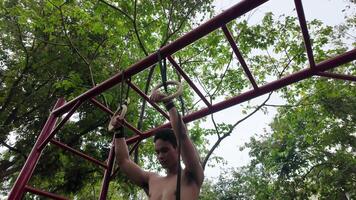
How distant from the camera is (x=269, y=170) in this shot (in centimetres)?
1316

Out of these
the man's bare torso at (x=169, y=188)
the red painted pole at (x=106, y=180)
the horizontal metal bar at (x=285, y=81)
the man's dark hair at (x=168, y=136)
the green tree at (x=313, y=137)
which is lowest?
the man's bare torso at (x=169, y=188)

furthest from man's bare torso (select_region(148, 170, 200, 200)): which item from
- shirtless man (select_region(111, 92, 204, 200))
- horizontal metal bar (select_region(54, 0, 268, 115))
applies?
horizontal metal bar (select_region(54, 0, 268, 115))

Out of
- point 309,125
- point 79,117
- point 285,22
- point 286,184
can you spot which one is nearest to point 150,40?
point 285,22

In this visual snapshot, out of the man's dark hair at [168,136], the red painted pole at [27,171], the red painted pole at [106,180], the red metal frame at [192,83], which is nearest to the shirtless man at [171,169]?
the man's dark hair at [168,136]

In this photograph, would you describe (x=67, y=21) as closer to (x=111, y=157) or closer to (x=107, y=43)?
(x=107, y=43)

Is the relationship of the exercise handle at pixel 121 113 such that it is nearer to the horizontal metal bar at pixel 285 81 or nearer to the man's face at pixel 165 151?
the man's face at pixel 165 151

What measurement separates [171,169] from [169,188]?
0.46ft

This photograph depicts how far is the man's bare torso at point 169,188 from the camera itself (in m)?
1.70

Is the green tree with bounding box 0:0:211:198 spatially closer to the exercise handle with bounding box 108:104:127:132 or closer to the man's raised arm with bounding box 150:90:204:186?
the exercise handle with bounding box 108:104:127:132

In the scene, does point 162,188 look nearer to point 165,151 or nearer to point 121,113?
point 165,151

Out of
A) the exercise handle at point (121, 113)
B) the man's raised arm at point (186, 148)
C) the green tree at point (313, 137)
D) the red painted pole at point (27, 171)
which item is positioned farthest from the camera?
the green tree at point (313, 137)

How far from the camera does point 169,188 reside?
1823mm

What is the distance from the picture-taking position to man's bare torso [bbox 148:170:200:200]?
5.58 ft

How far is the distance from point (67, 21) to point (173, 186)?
661 centimetres
